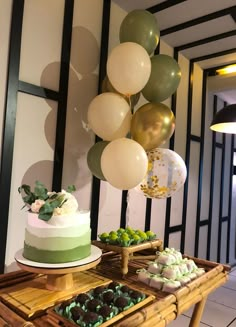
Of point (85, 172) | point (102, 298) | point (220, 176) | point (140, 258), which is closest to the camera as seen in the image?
point (102, 298)

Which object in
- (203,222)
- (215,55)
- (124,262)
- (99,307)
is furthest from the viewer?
(203,222)

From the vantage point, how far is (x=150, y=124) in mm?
1821

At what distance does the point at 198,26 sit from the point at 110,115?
5.74 ft

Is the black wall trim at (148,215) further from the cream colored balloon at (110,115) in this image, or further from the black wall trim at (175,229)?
the cream colored balloon at (110,115)

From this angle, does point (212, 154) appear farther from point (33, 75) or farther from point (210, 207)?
point (33, 75)

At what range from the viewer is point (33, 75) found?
77.7 inches

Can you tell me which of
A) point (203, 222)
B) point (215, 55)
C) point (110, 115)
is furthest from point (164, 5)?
point (203, 222)

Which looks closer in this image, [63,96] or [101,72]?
[63,96]

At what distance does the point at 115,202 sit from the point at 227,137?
3.02 metres

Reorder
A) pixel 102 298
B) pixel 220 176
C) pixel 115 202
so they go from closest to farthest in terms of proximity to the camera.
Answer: pixel 102 298
pixel 115 202
pixel 220 176

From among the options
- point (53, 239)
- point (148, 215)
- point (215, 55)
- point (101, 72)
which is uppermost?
point (215, 55)

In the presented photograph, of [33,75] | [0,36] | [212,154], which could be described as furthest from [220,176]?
[0,36]

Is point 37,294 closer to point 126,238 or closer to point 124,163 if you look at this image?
point 126,238

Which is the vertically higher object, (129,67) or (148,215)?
(129,67)
